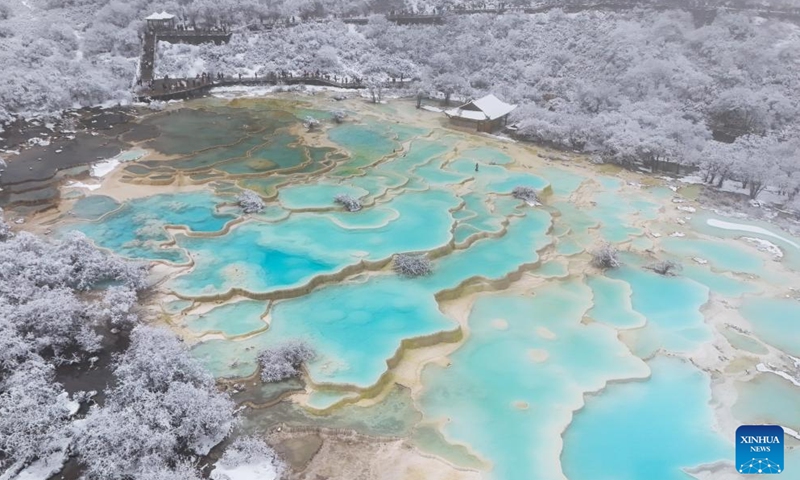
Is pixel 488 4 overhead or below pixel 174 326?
overhead

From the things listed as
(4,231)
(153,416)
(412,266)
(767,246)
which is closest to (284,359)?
(153,416)

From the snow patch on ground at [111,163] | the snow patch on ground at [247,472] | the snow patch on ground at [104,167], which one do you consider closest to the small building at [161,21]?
the snow patch on ground at [111,163]

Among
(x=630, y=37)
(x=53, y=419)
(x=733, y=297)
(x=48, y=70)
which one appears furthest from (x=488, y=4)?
(x=53, y=419)

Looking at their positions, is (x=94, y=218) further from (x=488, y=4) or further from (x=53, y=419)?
(x=488, y=4)

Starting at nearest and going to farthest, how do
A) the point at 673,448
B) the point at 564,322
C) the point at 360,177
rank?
1. the point at 673,448
2. the point at 564,322
3. the point at 360,177

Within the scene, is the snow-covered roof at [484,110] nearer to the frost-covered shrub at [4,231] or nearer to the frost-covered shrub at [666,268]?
the frost-covered shrub at [666,268]

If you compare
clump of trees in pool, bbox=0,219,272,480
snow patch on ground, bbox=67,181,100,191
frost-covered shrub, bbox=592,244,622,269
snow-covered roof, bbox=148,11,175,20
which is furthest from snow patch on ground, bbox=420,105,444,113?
clump of trees in pool, bbox=0,219,272,480

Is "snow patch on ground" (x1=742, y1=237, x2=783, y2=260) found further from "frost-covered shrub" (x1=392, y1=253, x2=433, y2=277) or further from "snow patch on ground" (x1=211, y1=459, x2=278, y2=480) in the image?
"snow patch on ground" (x1=211, y1=459, x2=278, y2=480)
